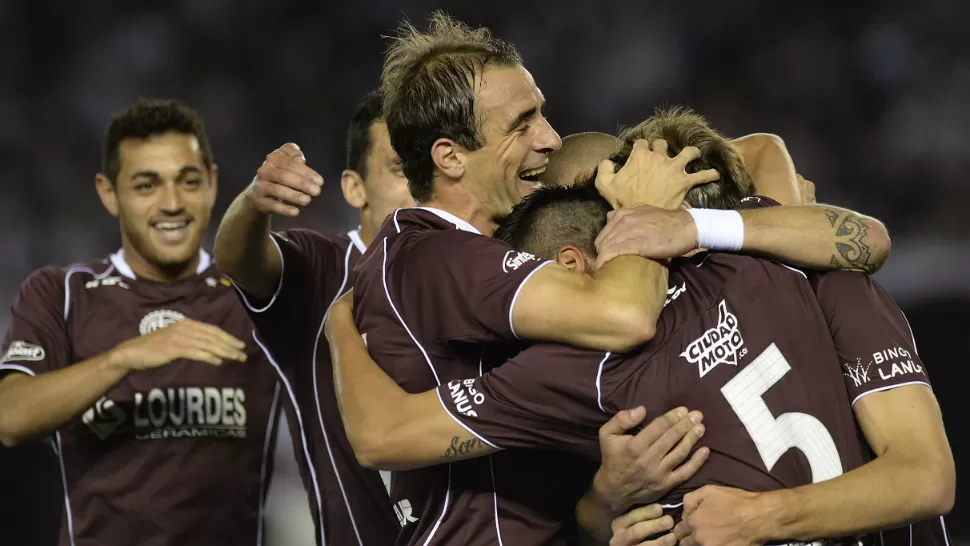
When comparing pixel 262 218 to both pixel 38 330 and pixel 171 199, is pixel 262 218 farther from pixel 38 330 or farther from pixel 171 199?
→ pixel 38 330

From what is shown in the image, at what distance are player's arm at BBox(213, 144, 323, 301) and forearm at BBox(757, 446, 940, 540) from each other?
5.68 feet

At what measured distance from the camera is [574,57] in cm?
1006

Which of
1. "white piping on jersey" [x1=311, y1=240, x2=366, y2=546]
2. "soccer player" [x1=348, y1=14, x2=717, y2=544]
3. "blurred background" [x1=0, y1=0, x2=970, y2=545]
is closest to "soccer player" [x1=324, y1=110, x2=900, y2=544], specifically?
"soccer player" [x1=348, y1=14, x2=717, y2=544]

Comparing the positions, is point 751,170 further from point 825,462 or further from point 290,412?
point 290,412

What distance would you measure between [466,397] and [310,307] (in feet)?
5.59

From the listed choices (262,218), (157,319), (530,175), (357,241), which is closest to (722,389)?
(530,175)

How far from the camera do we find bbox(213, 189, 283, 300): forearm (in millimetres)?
3703

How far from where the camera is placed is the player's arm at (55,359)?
12.1 feet

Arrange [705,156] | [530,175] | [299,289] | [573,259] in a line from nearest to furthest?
[573,259]
[705,156]
[530,175]
[299,289]

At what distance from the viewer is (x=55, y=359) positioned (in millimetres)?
4312

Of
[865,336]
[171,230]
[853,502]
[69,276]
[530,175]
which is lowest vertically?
[853,502]

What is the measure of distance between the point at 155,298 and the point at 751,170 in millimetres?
2644

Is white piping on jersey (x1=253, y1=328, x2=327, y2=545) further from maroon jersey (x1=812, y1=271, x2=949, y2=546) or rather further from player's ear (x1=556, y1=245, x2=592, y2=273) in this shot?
maroon jersey (x1=812, y1=271, x2=949, y2=546)

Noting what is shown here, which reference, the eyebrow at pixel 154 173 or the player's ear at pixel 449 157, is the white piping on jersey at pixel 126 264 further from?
the player's ear at pixel 449 157
